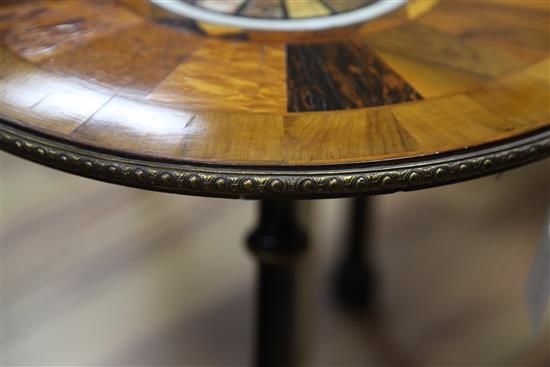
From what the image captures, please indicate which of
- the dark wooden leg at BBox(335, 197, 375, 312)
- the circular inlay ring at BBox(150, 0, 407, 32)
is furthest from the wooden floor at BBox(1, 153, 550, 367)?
the circular inlay ring at BBox(150, 0, 407, 32)

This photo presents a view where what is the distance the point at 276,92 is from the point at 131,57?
0.10 metres

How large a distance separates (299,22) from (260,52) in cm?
5

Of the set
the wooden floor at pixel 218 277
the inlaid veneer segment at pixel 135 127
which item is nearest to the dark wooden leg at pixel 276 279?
the wooden floor at pixel 218 277

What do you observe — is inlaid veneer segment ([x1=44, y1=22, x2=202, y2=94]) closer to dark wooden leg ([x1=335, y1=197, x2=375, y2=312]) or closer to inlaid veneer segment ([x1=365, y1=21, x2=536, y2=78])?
inlaid veneer segment ([x1=365, y1=21, x2=536, y2=78])

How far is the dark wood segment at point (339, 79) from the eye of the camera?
1.54 feet

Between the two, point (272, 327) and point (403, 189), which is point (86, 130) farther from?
point (272, 327)

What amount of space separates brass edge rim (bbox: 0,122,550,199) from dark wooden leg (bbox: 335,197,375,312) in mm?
482

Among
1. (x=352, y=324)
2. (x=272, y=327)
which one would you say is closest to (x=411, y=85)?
(x=272, y=327)

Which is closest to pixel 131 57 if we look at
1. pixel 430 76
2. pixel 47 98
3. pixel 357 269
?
pixel 47 98

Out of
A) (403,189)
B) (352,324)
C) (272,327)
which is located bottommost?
(352,324)

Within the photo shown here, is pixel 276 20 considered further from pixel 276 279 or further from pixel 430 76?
pixel 276 279

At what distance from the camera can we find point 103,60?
50cm

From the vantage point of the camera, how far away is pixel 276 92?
0.48 meters

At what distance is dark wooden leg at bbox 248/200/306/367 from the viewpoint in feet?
2.18
